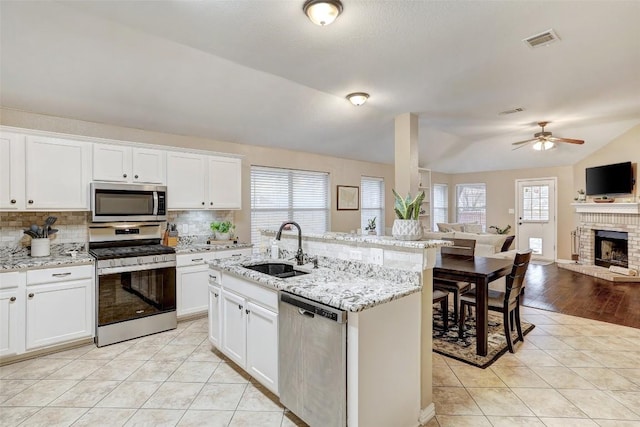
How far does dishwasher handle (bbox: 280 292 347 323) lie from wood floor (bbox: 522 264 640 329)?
3.93 m

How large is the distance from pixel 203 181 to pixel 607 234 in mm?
7822

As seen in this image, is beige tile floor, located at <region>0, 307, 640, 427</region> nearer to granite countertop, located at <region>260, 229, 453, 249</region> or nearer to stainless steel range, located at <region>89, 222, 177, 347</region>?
stainless steel range, located at <region>89, 222, 177, 347</region>

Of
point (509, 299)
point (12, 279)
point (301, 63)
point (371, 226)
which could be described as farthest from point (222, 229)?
point (509, 299)

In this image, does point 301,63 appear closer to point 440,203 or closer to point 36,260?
point 36,260

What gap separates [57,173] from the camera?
3.25m

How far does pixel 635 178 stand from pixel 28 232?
9308mm

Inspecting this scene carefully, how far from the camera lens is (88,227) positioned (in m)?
3.60

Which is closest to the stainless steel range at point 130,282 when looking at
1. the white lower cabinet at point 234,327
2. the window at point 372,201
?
the white lower cabinet at point 234,327

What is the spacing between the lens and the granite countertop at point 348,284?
1.80 metres

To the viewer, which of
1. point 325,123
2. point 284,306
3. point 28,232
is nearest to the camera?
point 284,306

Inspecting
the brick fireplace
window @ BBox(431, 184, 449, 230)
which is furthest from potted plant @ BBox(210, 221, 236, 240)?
the brick fireplace

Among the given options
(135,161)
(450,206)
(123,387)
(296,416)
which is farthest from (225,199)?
(450,206)

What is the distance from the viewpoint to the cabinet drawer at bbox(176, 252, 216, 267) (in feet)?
12.3

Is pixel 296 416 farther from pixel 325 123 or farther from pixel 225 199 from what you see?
pixel 325 123
